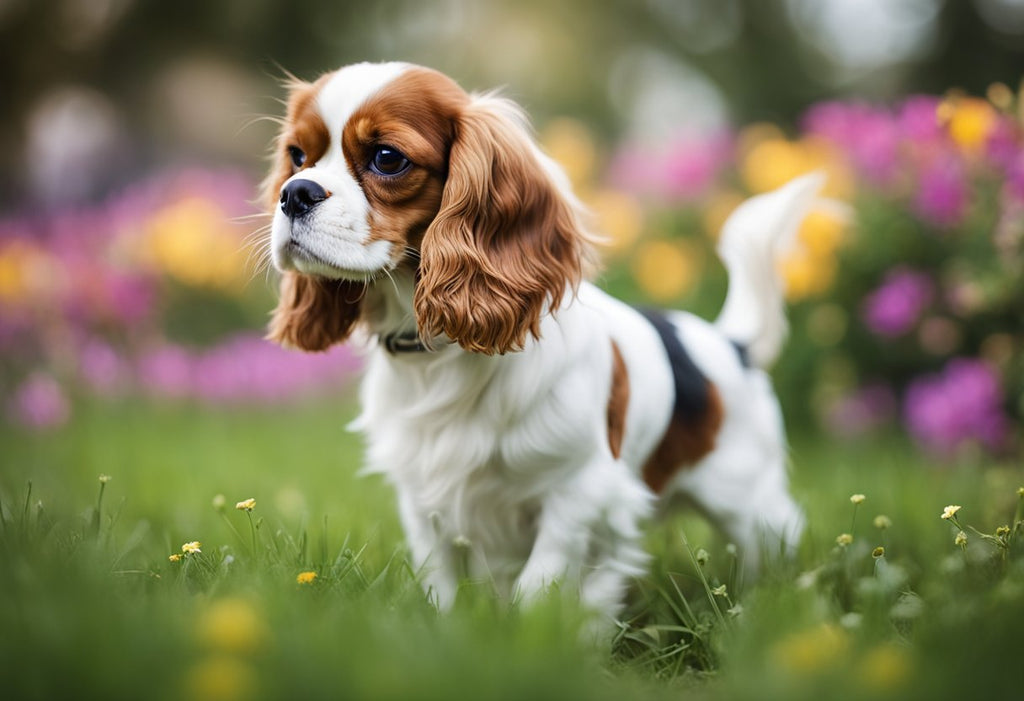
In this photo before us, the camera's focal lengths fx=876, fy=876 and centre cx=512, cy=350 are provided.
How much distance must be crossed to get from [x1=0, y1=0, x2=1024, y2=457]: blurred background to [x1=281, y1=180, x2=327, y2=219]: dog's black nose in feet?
1.59

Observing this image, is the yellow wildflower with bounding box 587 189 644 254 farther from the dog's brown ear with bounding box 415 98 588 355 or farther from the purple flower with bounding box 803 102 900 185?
the dog's brown ear with bounding box 415 98 588 355

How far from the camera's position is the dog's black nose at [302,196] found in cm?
209

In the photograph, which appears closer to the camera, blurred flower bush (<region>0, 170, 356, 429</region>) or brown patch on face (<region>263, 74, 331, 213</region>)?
brown patch on face (<region>263, 74, 331, 213</region>)

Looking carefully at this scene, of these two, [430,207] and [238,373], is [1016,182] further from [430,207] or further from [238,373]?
[238,373]

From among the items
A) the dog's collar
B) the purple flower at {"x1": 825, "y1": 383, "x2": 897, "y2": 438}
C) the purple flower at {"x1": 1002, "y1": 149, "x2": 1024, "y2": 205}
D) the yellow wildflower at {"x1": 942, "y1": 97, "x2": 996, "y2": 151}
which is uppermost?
the yellow wildflower at {"x1": 942, "y1": 97, "x2": 996, "y2": 151}

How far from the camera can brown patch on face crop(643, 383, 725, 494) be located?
268 cm

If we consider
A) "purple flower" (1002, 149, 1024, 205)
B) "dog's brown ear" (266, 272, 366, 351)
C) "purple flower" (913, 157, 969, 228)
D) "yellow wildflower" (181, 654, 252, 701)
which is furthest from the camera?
"purple flower" (913, 157, 969, 228)

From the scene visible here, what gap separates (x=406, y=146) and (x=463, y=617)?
113 centimetres

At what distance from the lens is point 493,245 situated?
7.54ft

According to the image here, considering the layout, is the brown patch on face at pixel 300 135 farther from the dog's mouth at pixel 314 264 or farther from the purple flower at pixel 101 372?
the purple flower at pixel 101 372

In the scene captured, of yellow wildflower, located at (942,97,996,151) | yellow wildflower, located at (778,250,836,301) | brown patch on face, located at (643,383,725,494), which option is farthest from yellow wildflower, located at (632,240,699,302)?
brown patch on face, located at (643,383,725,494)

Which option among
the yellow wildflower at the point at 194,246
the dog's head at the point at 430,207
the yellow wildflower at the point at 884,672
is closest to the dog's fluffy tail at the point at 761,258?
the dog's head at the point at 430,207

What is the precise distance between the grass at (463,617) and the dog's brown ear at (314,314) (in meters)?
0.57

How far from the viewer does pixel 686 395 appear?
107 inches
